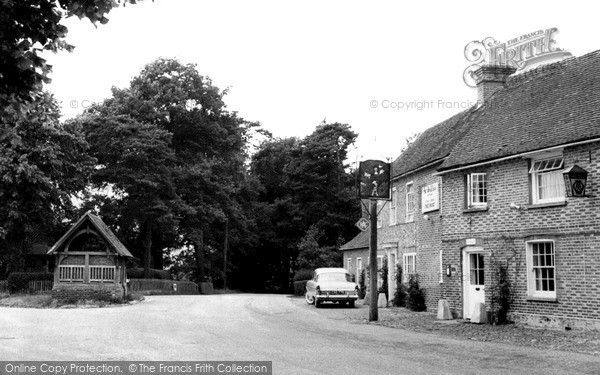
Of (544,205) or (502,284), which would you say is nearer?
(544,205)

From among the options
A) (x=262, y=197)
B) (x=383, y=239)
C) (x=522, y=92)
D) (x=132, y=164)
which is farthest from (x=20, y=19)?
(x=262, y=197)

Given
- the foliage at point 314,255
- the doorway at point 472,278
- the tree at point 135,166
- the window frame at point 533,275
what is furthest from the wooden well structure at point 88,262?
the foliage at point 314,255

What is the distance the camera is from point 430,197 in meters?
28.2

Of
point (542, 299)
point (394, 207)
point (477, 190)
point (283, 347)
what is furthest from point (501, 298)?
point (394, 207)

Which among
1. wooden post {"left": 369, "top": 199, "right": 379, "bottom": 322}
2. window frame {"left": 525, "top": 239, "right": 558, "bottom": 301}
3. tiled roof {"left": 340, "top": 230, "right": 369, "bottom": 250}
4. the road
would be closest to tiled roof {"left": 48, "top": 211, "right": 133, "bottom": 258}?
the road

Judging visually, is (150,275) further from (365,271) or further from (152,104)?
(365,271)

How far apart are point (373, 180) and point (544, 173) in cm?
609

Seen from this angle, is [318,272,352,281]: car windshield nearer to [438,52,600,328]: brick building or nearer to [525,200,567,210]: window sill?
[438,52,600,328]: brick building

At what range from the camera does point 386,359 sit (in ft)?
41.9

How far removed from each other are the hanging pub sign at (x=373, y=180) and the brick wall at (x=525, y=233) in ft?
7.76

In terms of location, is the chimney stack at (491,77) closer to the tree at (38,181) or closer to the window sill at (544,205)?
the window sill at (544,205)

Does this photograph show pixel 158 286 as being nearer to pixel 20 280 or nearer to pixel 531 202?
pixel 20 280

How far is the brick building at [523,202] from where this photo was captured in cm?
1909

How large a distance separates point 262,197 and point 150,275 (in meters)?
24.0
